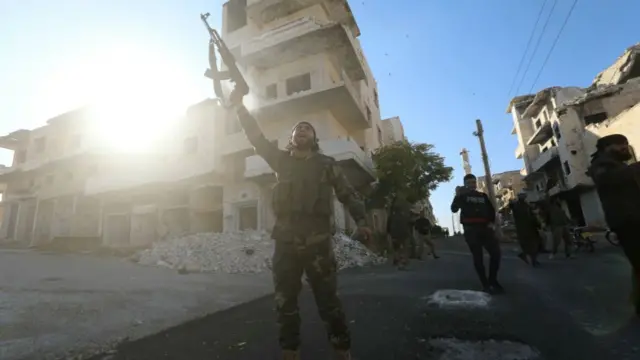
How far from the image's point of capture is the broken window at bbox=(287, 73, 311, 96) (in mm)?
16859

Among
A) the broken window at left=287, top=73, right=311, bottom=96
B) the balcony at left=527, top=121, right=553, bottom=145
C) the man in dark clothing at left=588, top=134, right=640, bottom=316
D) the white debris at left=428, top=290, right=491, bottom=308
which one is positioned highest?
the broken window at left=287, top=73, right=311, bottom=96

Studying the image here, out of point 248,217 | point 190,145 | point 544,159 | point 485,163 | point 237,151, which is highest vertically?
point 190,145

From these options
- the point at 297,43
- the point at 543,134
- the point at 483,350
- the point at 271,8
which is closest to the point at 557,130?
the point at 543,134

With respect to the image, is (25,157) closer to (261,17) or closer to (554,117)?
(261,17)

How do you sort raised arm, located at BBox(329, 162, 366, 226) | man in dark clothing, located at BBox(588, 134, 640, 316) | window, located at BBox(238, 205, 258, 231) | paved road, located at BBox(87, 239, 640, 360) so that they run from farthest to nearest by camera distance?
1. window, located at BBox(238, 205, 258, 231)
2. man in dark clothing, located at BBox(588, 134, 640, 316)
3. raised arm, located at BBox(329, 162, 366, 226)
4. paved road, located at BBox(87, 239, 640, 360)

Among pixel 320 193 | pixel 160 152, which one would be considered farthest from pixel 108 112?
pixel 320 193

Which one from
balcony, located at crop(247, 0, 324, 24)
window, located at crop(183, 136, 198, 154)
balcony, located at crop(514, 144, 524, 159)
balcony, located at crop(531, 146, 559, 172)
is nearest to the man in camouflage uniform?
balcony, located at crop(247, 0, 324, 24)

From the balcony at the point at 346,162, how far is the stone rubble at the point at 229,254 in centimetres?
356

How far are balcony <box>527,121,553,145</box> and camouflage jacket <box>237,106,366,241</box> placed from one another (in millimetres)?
30195

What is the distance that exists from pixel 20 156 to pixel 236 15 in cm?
2555

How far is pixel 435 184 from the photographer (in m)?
20.3

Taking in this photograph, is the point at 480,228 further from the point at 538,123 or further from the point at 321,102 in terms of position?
the point at 538,123

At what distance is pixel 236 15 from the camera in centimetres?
2058

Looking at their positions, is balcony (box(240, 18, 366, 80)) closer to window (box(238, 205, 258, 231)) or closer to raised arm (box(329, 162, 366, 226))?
window (box(238, 205, 258, 231))
